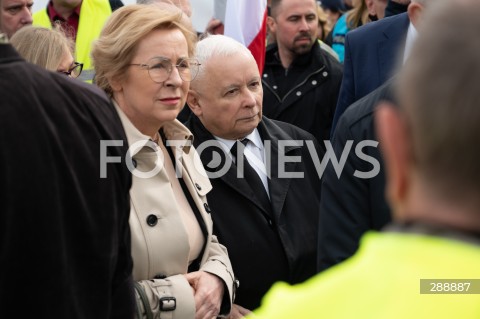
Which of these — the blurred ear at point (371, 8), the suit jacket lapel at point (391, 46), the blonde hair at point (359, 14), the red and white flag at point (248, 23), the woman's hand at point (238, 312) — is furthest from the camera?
the blonde hair at point (359, 14)

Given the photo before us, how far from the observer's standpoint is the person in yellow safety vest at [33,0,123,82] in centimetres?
629

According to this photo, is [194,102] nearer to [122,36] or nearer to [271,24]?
[122,36]

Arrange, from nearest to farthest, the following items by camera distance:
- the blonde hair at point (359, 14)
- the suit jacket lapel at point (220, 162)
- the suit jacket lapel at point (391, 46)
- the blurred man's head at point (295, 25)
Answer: the suit jacket lapel at point (220, 162), the suit jacket lapel at point (391, 46), the blurred man's head at point (295, 25), the blonde hair at point (359, 14)

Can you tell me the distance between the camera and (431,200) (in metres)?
1.20

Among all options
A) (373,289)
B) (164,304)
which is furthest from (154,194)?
(373,289)

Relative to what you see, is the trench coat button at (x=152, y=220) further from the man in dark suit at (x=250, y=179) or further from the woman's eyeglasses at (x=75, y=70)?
the woman's eyeglasses at (x=75, y=70)

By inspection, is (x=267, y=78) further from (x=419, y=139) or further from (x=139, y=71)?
(x=419, y=139)

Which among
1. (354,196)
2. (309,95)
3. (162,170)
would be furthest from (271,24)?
(354,196)

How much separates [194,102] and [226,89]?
195mm

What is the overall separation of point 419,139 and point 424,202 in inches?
3.2

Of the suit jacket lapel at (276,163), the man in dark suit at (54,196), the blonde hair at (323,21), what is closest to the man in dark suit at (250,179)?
the suit jacket lapel at (276,163)

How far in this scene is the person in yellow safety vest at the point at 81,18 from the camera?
629 centimetres

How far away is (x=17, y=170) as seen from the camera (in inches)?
91.3

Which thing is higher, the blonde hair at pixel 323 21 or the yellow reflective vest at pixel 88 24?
the yellow reflective vest at pixel 88 24
